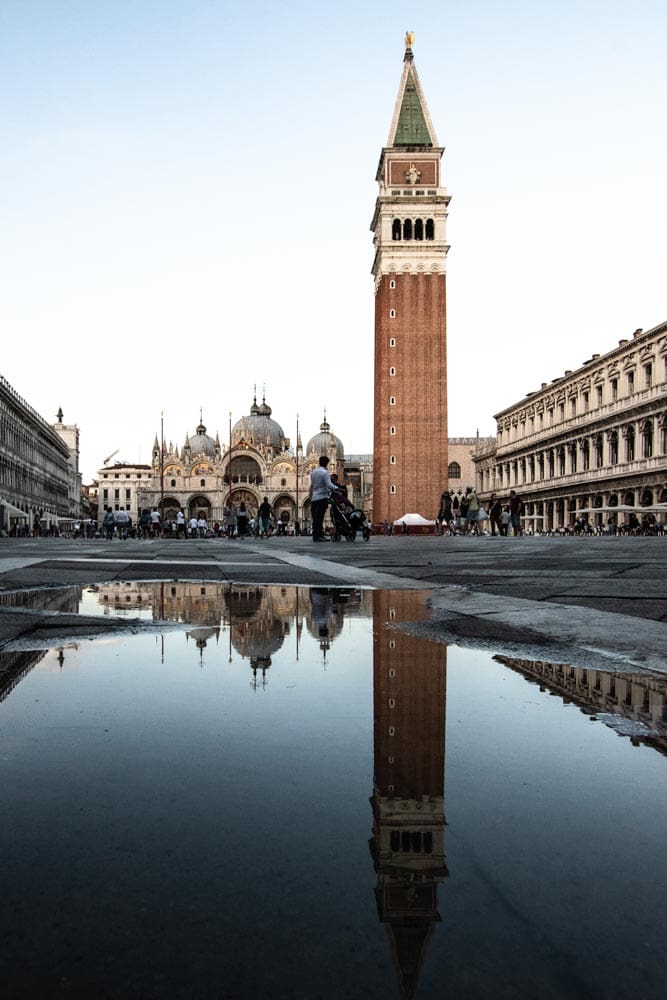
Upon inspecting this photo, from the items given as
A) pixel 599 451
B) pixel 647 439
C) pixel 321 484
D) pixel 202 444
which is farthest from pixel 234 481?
pixel 321 484

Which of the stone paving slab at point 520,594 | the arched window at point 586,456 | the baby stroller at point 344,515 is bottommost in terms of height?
the stone paving slab at point 520,594

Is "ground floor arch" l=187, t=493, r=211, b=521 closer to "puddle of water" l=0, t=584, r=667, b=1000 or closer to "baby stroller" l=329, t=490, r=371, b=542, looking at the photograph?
"baby stroller" l=329, t=490, r=371, b=542

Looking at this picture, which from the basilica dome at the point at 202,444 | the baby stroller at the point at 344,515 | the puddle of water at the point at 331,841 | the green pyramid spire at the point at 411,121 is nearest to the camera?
the puddle of water at the point at 331,841

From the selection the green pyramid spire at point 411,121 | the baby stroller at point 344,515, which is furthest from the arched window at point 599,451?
the baby stroller at point 344,515

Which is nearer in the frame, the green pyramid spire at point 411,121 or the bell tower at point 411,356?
the bell tower at point 411,356

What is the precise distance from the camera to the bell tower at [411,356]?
172ft

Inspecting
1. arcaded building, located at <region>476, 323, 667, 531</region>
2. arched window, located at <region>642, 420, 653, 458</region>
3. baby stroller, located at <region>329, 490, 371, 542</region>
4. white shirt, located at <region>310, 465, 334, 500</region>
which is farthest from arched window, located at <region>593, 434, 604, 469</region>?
white shirt, located at <region>310, 465, 334, 500</region>

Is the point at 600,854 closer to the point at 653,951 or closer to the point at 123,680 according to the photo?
the point at 653,951

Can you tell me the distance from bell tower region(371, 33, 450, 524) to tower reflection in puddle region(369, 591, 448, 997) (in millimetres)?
50431

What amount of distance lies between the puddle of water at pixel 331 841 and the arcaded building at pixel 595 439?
37877 mm

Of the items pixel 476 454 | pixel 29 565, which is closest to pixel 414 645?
pixel 29 565

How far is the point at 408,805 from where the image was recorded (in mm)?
969

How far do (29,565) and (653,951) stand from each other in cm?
619

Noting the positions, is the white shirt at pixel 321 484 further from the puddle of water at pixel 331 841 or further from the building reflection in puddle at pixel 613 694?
the puddle of water at pixel 331 841
